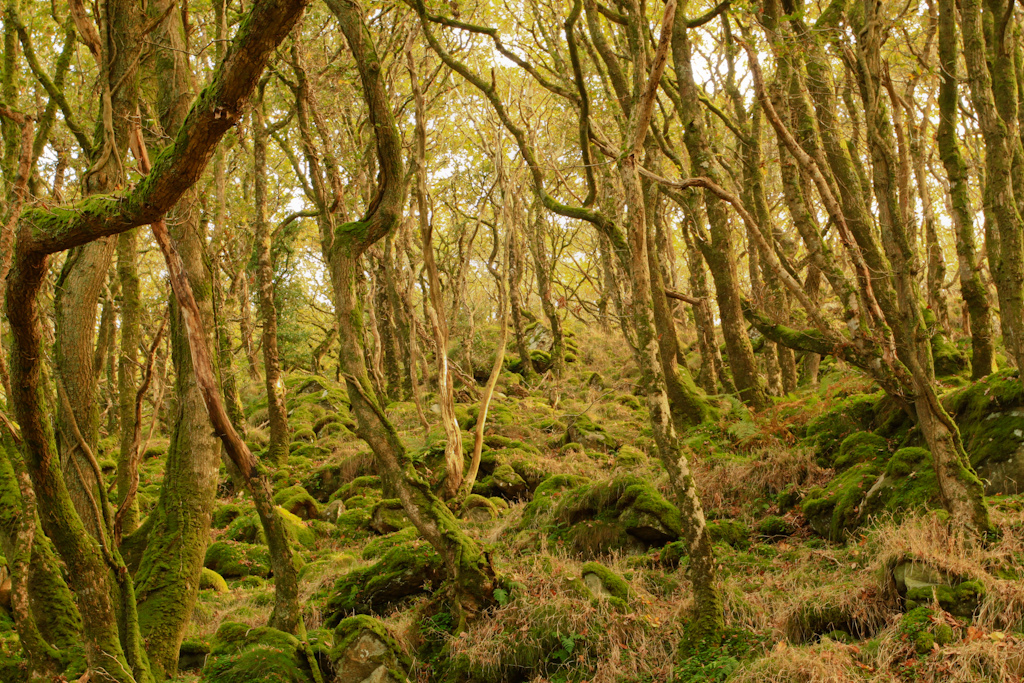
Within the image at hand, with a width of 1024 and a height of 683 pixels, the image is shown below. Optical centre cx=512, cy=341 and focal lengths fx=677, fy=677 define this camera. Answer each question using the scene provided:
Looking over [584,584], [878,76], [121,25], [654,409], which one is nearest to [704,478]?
[584,584]

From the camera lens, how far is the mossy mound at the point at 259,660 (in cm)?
484

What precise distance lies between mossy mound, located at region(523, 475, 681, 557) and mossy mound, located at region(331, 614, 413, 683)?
2.48 metres

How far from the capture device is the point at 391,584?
23.3 feet

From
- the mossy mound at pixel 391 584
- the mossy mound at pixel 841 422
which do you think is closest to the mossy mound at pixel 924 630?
the mossy mound at pixel 841 422

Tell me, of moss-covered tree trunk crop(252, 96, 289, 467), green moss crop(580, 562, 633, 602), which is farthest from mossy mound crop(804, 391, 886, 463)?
moss-covered tree trunk crop(252, 96, 289, 467)

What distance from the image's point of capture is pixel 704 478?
8.52 m

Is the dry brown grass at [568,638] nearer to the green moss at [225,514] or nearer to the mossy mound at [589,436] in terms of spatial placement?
the mossy mound at [589,436]

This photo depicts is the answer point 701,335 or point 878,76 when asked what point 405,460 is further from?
point 701,335

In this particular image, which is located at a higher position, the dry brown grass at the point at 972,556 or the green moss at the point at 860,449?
the green moss at the point at 860,449

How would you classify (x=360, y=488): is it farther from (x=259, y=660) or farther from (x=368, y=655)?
(x=259, y=660)

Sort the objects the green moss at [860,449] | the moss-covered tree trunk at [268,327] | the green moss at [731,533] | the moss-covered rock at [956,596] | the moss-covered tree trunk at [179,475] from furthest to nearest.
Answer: the moss-covered tree trunk at [268,327], the green moss at [860,449], the green moss at [731,533], the moss-covered tree trunk at [179,475], the moss-covered rock at [956,596]

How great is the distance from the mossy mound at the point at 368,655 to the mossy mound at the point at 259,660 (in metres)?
0.34

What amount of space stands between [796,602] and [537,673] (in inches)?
84.0

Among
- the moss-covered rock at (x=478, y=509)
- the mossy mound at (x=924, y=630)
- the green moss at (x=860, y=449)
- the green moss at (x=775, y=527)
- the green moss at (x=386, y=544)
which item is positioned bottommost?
the mossy mound at (x=924, y=630)
